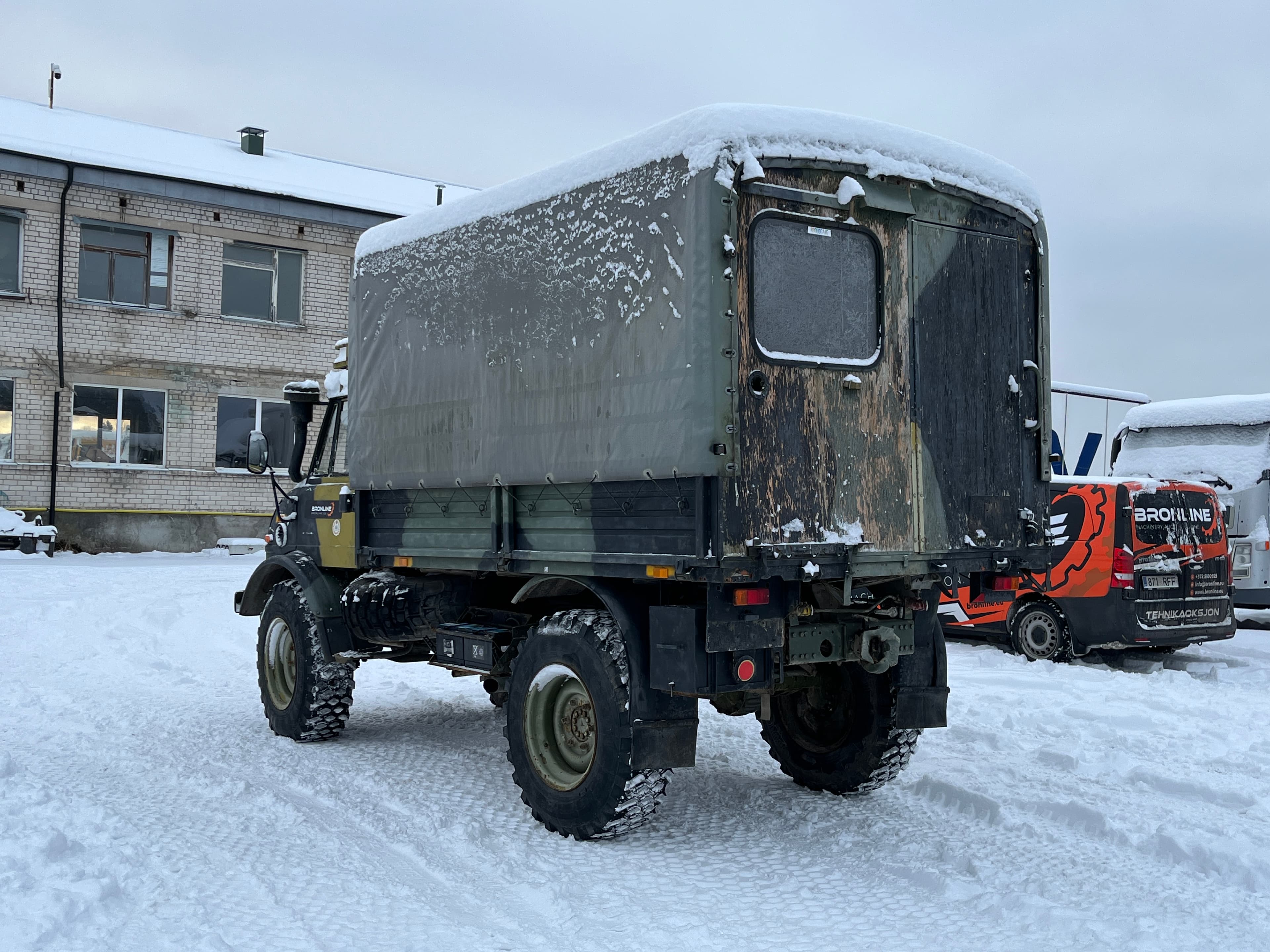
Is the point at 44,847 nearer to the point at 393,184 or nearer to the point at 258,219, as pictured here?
the point at 258,219

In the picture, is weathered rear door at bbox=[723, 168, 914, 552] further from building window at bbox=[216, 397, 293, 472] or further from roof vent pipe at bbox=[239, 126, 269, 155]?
roof vent pipe at bbox=[239, 126, 269, 155]

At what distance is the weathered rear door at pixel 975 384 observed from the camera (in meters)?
5.76

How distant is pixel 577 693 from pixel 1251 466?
36.4 ft

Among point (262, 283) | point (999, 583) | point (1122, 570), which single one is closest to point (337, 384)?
point (999, 583)

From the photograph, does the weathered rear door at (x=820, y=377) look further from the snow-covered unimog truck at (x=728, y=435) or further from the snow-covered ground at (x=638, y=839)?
the snow-covered ground at (x=638, y=839)

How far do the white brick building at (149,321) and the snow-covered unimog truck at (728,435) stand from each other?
19.7 m

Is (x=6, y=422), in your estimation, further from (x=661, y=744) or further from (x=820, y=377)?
(x=820, y=377)

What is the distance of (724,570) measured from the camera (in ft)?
16.4

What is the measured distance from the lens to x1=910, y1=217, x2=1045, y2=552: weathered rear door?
5758mm

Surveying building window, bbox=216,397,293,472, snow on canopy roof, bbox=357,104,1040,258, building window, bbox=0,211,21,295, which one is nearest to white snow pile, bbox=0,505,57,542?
building window, bbox=216,397,293,472

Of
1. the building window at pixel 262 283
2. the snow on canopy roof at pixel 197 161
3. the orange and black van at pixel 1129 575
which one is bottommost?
the orange and black van at pixel 1129 575

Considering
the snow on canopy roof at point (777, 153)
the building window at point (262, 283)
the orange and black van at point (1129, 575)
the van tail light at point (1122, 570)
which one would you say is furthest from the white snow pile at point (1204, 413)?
the building window at point (262, 283)

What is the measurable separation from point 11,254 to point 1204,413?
21.8m

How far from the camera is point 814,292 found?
5430 mm
